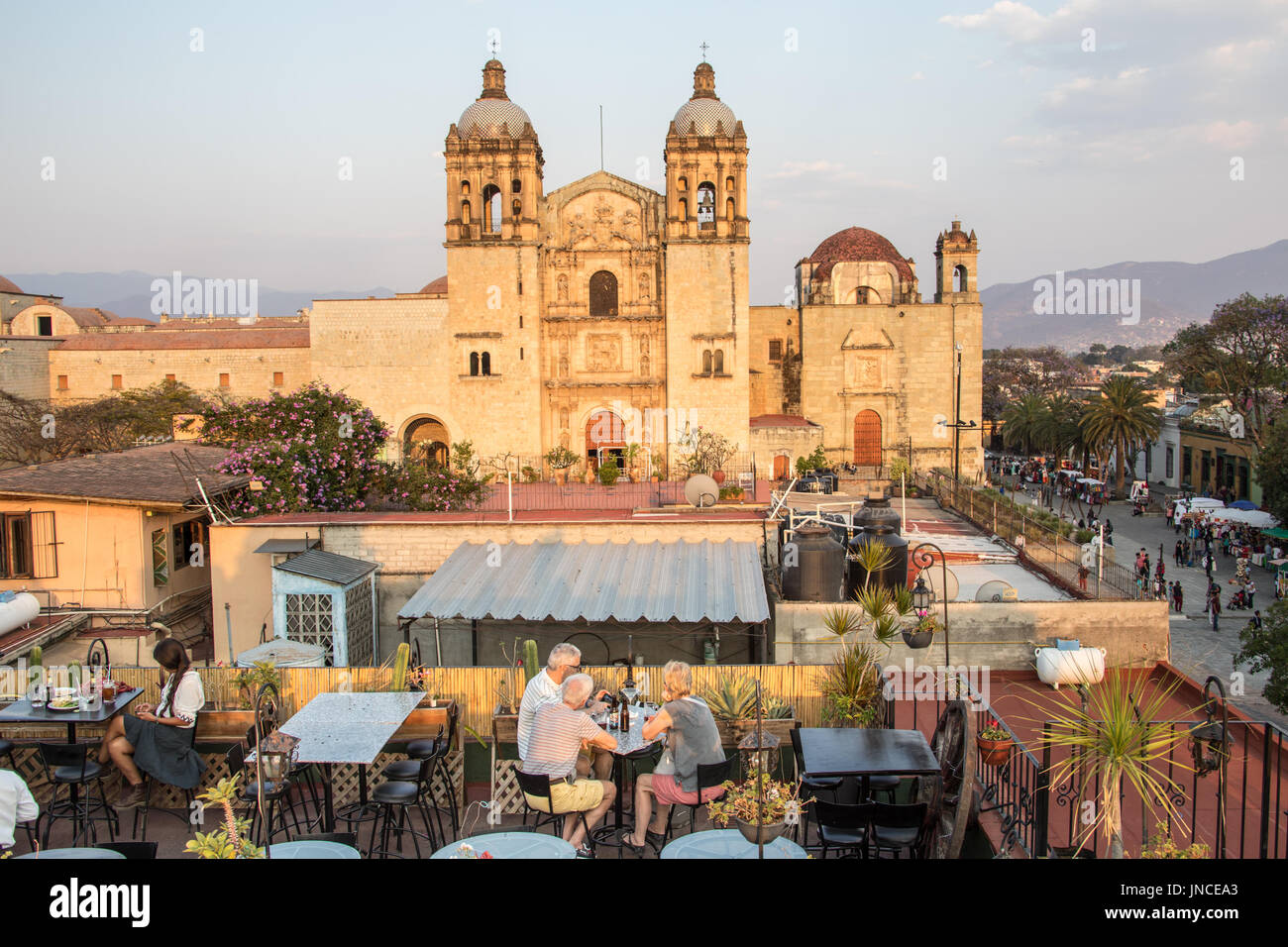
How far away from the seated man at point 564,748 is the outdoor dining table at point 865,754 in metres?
1.44

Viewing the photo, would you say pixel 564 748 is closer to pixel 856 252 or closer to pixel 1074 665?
pixel 1074 665

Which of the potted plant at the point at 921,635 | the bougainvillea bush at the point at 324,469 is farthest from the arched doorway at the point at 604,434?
the potted plant at the point at 921,635

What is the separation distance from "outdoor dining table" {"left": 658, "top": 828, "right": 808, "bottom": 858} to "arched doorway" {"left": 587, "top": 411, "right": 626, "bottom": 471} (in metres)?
32.3

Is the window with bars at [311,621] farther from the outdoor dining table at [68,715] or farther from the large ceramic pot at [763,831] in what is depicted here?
the large ceramic pot at [763,831]

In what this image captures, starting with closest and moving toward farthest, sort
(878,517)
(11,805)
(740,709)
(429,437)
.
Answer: (11,805), (740,709), (878,517), (429,437)

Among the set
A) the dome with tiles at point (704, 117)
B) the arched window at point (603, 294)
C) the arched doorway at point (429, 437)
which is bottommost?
the arched doorway at point (429, 437)

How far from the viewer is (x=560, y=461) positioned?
35625 mm

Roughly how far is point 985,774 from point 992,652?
5.39 m

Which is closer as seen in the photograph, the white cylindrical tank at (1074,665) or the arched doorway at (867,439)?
the white cylindrical tank at (1074,665)

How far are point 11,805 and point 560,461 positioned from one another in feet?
99.0

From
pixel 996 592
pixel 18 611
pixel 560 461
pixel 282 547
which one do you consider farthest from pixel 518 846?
pixel 560 461

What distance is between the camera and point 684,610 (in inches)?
452

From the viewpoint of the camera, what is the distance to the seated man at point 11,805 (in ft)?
17.9
